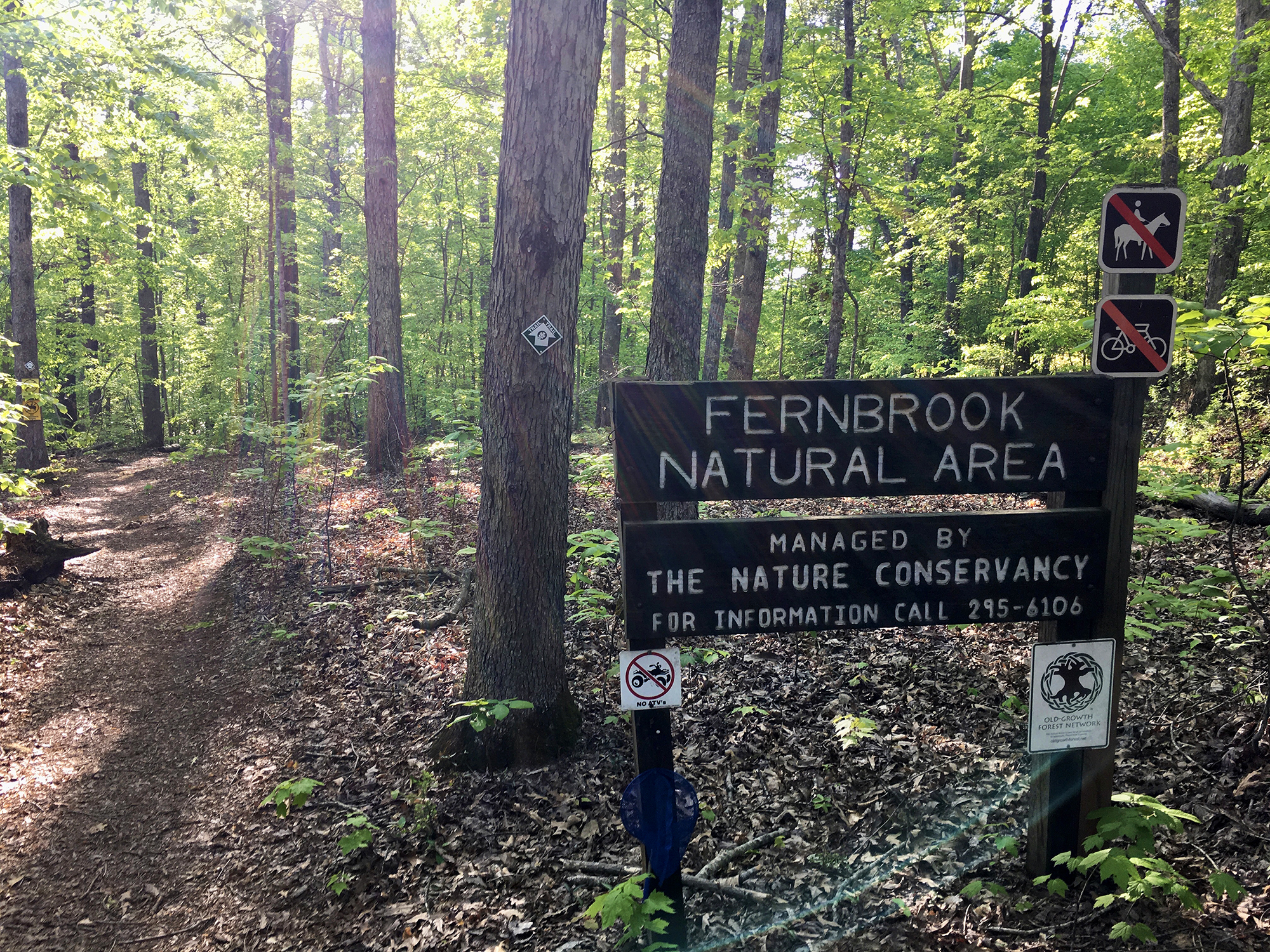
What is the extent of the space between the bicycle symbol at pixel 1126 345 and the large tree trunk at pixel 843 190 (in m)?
7.61

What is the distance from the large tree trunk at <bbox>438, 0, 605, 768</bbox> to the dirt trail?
175cm

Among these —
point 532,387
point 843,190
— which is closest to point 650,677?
point 532,387

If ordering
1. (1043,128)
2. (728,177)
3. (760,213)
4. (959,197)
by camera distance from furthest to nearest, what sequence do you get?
(959,197), (728,177), (1043,128), (760,213)

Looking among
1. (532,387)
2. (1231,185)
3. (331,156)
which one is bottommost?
(532,387)

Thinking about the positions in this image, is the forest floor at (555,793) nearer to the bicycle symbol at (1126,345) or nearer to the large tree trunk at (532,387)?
the large tree trunk at (532,387)

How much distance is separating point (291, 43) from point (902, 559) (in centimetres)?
1975

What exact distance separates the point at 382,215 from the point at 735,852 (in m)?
11.9

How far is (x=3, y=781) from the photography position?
5.16 m

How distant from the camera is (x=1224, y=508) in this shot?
21.5ft

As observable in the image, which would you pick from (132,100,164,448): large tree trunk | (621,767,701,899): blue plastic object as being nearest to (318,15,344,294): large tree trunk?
(132,100,164,448): large tree trunk

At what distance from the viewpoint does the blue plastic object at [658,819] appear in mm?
2908

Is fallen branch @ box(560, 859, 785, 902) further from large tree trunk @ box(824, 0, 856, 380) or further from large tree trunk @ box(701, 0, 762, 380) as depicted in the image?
large tree trunk @ box(701, 0, 762, 380)

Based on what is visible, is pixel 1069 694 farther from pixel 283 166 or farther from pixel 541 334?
pixel 283 166

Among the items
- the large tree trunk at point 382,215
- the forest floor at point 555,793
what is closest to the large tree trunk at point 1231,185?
the forest floor at point 555,793
